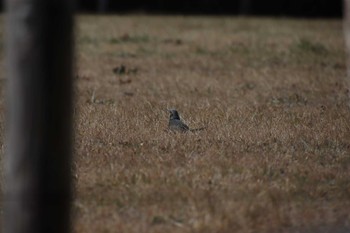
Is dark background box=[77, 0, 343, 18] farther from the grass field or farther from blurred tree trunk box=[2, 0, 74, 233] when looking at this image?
blurred tree trunk box=[2, 0, 74, 233]

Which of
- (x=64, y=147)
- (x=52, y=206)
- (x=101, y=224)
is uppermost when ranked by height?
(x=64, y=147)

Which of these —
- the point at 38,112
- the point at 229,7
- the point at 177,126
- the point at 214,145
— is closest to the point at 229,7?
the point at 229,7

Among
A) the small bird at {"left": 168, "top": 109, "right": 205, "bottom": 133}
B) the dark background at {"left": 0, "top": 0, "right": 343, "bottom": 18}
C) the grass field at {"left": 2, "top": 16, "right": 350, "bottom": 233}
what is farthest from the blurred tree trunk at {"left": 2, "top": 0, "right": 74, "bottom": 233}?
the dark background at {"left": 0, "top": 0, "right": 343, "bottom": 18}

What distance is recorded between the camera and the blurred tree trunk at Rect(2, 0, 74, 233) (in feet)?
13.0

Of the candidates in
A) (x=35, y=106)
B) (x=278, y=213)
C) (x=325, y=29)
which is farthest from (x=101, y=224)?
(x=325, y=29)

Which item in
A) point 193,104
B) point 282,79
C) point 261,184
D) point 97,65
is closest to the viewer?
point 261,184

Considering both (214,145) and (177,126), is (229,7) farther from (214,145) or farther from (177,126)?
(214,145)

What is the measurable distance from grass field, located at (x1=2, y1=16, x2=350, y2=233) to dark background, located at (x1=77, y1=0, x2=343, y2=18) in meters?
17.6

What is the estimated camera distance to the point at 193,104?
10.9m

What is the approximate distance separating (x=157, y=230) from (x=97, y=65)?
11.0 metres

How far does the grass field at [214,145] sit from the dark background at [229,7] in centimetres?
1759

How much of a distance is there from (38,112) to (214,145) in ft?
12.5

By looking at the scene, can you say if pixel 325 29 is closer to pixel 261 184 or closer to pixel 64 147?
pixel 261 184

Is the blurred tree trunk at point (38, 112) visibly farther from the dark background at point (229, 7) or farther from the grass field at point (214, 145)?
the dark background at point (229, 7)
